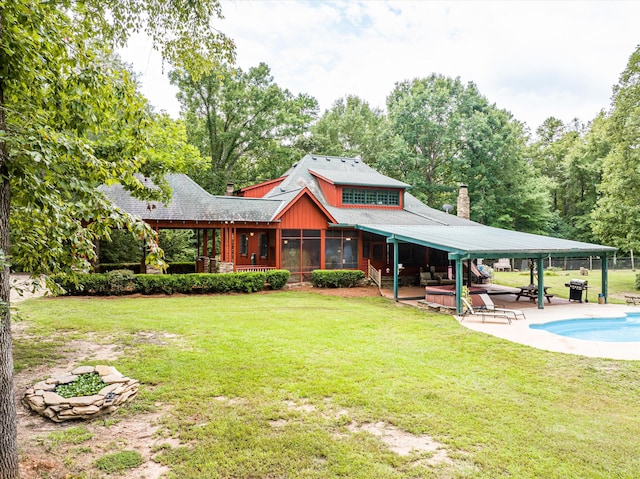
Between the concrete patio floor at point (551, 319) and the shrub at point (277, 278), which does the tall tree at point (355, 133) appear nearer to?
the shrub at point (277, 278)

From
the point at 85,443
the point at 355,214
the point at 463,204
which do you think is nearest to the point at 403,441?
the point at 85,443

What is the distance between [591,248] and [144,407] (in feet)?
51.9

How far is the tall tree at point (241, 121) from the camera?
30922 millimetres

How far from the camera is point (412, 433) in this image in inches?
173

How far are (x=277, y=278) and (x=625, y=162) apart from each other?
18.9 meters

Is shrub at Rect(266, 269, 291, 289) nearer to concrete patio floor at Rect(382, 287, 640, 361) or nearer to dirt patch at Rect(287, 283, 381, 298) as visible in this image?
dirt patch at Rect(287, 283, 381, 298)

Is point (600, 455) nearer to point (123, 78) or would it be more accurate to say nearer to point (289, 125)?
point (123, 78)

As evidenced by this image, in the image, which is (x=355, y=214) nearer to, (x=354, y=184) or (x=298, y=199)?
(x=354, y=184)

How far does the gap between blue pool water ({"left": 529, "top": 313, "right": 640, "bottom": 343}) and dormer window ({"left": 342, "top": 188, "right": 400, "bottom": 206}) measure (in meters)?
13.0

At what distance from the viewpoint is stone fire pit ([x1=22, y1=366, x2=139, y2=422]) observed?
15.1 feet

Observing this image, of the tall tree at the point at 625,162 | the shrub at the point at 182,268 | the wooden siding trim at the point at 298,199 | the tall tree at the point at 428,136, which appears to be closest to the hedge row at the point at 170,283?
the wooden siding trim at the point at 298,199

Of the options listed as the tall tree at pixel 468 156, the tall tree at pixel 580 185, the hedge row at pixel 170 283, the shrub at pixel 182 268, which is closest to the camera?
the hedge row at pixel 170 283

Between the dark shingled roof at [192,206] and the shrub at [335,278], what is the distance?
11.5 feet

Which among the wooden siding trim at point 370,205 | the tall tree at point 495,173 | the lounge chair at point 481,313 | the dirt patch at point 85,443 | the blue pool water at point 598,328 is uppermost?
the tall tree at point 495,173
